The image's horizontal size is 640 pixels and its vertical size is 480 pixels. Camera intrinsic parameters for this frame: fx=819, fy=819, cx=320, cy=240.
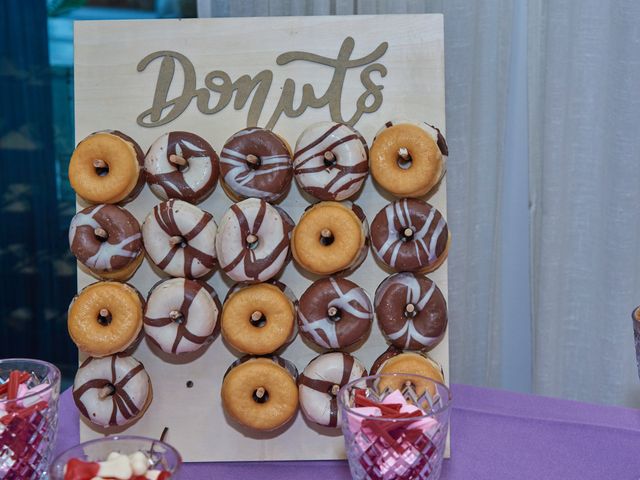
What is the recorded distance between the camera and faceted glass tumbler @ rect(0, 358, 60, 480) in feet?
2.78

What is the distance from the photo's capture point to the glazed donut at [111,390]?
3.42 feet

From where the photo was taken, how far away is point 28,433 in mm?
860

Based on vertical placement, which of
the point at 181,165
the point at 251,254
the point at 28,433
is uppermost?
the point at 181,165

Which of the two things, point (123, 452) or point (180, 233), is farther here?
point (180, 233)

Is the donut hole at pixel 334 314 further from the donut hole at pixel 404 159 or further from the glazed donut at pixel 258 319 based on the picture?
the donut hole at pixel 404 159

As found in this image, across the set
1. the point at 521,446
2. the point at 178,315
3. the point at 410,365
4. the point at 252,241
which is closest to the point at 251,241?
the point at 252,241

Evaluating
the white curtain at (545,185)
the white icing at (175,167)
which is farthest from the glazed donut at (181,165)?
the white curtain at (545,185)

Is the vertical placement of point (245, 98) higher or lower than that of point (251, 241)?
higher

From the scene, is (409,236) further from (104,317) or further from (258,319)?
(104,317)

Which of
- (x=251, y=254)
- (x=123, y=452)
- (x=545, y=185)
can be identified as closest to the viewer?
(x=123, y=452)

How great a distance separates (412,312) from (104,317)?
15.4 inches

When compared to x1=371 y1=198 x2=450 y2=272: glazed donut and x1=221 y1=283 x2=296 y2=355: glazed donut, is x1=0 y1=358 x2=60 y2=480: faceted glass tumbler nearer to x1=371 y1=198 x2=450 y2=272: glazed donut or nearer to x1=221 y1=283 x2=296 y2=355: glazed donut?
x1=221 y1=283 x2=296 y2=355: glazed donut

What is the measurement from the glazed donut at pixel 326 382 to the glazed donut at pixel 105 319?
23 centimetres

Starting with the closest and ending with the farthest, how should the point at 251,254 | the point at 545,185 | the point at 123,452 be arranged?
the point at 123,452 → the point at 251,254 → the point at 545,185
